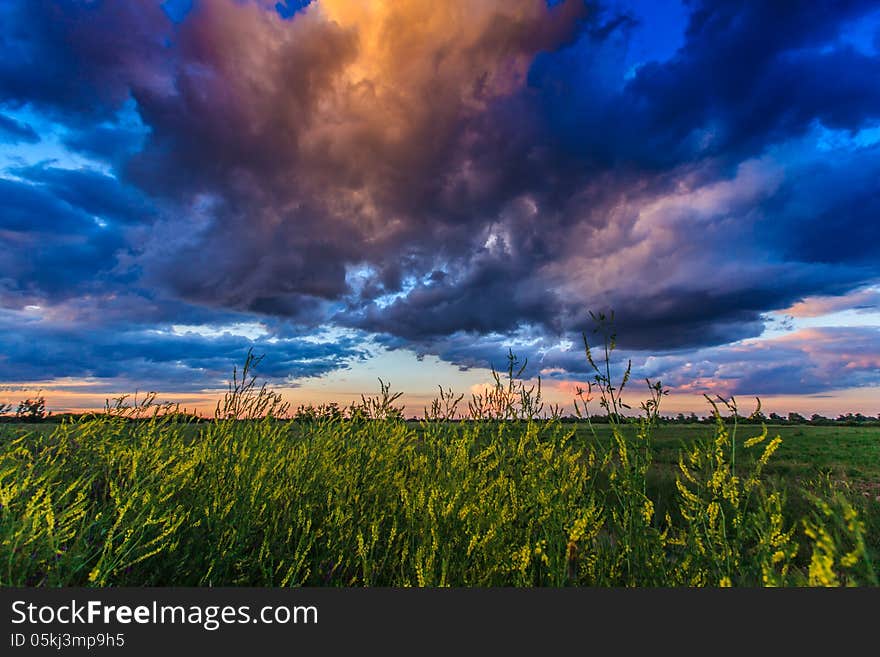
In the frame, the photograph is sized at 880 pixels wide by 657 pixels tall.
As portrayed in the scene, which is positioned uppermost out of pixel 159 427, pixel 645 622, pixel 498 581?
pixel 159 427

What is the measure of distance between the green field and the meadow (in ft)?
0.08

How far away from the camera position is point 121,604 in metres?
2.57

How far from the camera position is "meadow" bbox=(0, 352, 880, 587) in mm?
3059

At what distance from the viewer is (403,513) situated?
519 cm

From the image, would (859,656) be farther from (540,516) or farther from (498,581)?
(498,581)

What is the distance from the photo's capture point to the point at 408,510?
164 inches

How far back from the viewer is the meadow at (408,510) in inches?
120

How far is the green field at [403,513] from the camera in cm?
307

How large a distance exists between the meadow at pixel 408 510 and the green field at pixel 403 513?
0.03 metres

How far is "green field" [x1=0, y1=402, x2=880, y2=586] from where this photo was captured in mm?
3071

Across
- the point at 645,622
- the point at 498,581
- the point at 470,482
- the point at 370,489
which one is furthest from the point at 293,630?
the point at 370,489

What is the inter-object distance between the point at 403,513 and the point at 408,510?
1.11 m

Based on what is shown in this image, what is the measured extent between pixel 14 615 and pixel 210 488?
2546mm

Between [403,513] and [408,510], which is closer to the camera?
[408,510]
